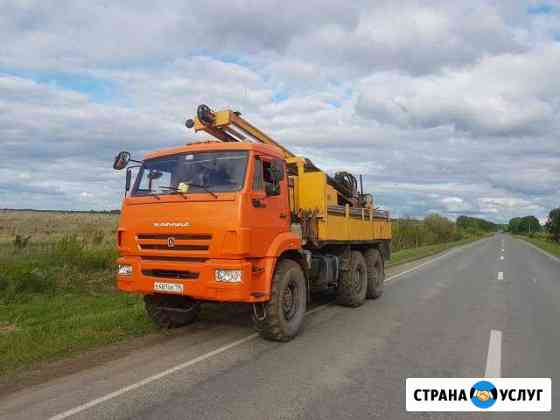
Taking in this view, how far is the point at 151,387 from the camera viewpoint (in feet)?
15.9

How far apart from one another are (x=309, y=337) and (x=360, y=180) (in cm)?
556

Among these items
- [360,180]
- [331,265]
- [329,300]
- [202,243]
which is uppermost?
[360,180]

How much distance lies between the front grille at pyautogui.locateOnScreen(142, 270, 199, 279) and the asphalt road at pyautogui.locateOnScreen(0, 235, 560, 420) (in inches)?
38.3

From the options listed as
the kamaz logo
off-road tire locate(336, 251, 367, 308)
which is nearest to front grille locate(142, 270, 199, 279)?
the kamaz logo

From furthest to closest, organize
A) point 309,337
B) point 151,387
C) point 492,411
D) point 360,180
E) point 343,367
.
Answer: point 360,180, point 309,337, point 343,367, point 151,387, point 492,411

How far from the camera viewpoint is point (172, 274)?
652 cm

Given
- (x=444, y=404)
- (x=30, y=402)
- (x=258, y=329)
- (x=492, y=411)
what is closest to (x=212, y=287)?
(x=258, y=329)

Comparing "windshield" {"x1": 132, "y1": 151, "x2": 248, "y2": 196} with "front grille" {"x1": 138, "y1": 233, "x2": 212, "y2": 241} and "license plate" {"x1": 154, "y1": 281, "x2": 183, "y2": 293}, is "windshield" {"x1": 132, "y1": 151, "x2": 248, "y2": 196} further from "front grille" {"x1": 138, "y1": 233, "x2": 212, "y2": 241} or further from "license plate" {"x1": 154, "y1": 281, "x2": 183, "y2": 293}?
"license plate" {"x1": 154, "y1": 281, "x2": 183, "y2": 293}

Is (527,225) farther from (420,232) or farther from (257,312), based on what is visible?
(257,312)

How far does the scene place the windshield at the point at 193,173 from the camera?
6.55 meters

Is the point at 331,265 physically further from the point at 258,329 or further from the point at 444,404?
the point at 444,404

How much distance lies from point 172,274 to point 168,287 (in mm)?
187

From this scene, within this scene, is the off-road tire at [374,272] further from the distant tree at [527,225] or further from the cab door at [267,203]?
the distant tree at [527,225]

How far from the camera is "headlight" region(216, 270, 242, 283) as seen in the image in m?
6.06
